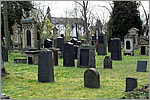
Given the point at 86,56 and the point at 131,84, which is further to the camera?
the point at 86,56

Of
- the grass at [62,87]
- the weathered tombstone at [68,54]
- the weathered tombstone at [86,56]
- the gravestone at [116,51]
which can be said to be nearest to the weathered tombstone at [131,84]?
the grass at [62,87]

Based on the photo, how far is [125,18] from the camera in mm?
36938

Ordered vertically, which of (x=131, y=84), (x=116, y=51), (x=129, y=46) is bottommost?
(x=131, y=84)

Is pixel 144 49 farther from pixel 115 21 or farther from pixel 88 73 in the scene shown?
pixel 88 73

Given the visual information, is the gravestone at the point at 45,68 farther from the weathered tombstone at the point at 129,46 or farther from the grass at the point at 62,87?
the weathered tombstone at the point at 129,46

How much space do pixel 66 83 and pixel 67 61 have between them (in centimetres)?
556

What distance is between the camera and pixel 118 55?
844 inches

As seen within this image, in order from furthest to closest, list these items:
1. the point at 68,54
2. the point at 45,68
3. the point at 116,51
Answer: the point at 116,51, the point at 68,54, the point at 45,68

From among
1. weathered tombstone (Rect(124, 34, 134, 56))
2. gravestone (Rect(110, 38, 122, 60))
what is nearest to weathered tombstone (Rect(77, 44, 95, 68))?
gravestone (Rect(110, 38, 122, 60))

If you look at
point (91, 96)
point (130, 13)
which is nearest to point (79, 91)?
point (91, 96)

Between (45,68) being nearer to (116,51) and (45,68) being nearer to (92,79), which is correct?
(92,79)

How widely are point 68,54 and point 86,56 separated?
3.50 ft

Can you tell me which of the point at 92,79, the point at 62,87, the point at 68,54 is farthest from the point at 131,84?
the point at 68,54

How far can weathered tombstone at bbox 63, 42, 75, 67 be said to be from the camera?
16438 millimetres
